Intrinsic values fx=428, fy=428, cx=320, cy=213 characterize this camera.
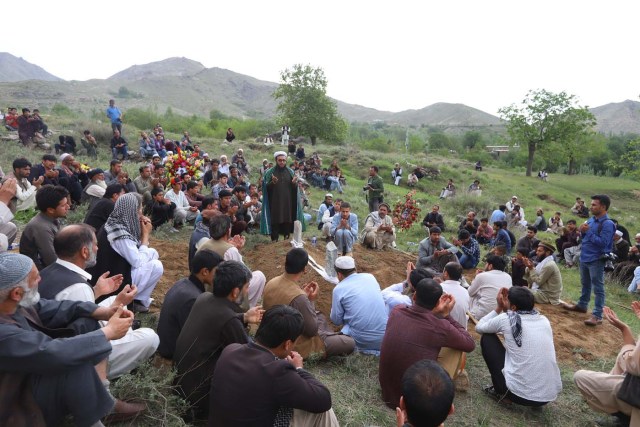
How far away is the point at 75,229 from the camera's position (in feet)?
9.88

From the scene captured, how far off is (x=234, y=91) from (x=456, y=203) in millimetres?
127102

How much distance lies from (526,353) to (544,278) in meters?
3.99

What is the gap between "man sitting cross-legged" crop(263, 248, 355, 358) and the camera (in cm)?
392

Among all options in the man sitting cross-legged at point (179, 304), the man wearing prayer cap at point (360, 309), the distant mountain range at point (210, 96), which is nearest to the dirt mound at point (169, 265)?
the man sitting cross-legged at point (179, 304)

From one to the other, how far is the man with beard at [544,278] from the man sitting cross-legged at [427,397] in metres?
5.75

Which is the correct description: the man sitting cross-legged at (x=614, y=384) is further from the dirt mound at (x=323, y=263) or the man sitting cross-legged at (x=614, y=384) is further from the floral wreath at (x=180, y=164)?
the floral wreath at (x=180, y=164)

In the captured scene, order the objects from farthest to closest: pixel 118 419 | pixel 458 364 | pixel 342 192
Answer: pixel 342 192, pixel 458 364, pixel 118 419

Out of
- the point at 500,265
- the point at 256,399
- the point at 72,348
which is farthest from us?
the point at 500,265

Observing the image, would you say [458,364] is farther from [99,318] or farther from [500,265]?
[99,318]

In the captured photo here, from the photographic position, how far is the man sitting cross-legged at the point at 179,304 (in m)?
3.37

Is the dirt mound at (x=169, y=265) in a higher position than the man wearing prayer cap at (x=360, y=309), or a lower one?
lower

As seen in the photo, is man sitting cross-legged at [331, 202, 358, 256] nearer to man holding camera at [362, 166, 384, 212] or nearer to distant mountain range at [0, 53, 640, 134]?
man holding camera at [362, 166, 384, 212]

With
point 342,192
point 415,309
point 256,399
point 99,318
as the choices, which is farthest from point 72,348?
point 342,192

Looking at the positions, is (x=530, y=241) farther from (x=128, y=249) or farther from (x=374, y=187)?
(x=128, y=249)
